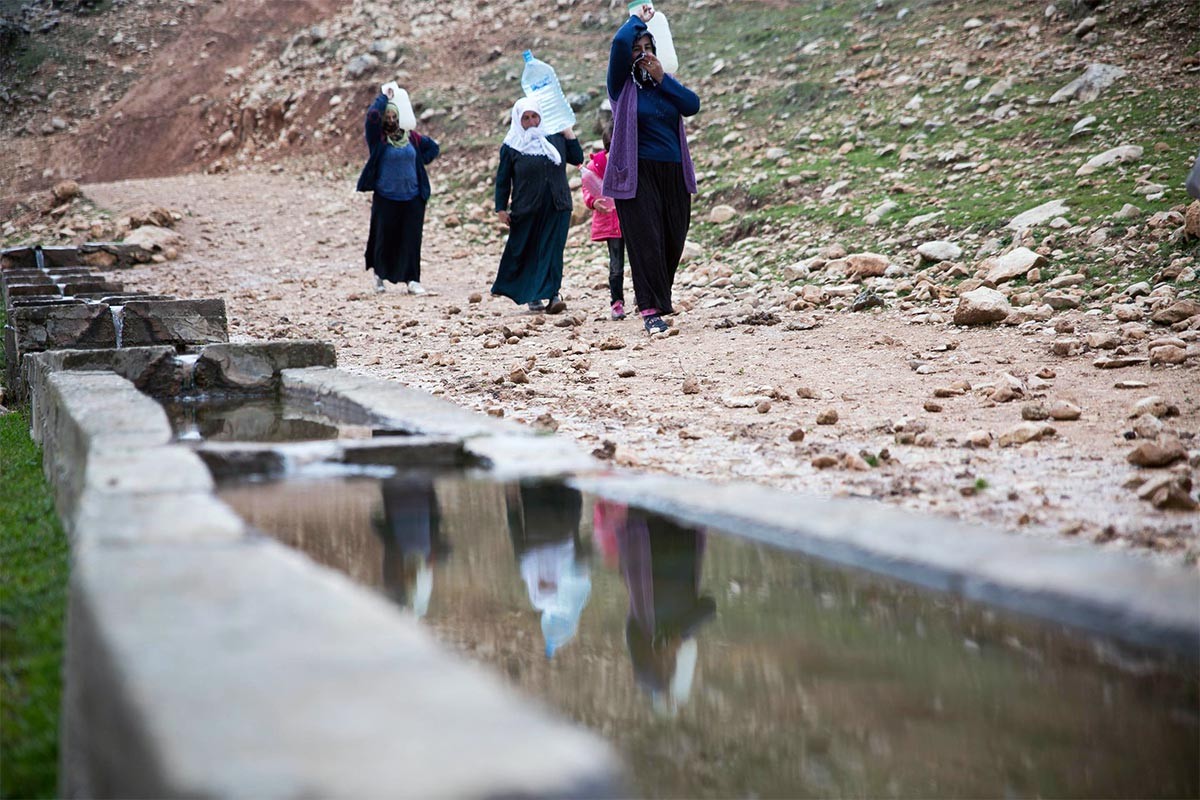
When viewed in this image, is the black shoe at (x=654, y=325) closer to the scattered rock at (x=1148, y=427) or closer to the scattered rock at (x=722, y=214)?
the scattered rock at (x=1148, y=427)

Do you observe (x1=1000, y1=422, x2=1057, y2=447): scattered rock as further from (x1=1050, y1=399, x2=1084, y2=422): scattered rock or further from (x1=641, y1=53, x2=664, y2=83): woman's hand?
(x1=641, y1=53, x2=664, y2=83): woman's hand

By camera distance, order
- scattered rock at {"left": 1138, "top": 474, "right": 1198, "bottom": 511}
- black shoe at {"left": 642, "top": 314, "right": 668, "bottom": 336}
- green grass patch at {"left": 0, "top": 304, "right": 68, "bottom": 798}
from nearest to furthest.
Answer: green grass patch at {"left": 0, "top": 304, "right": 68, "bottom": 798} < scattered rock at {"left": 1138, "top": 474, "right": 1198, "bottom": 511} < black shoe at {"left": 642, "top": 314, "right": 668, "bottom": 336}

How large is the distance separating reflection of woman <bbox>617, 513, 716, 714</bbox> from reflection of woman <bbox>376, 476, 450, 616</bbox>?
46 centimetres

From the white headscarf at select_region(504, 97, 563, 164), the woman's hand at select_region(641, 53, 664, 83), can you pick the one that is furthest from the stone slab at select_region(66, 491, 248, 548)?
the white headscarf at select_region(504, 97, 563, 164)

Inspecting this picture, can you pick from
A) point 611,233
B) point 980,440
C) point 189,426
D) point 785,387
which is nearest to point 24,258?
point 611,233

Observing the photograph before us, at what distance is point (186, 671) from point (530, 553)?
1.47 m

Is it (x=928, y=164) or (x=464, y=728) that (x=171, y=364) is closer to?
(x=464, y=728)

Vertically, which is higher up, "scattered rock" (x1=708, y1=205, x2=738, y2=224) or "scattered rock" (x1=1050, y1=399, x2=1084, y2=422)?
"scattered rock" (x1=708, y1=205, x2=738, y2=224)

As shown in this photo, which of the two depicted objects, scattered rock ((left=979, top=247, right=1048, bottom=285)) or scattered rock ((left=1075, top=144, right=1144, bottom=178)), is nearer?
scattered rock ((left=979, top=247, right=1048, bottom=285))

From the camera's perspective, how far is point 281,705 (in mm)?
1144

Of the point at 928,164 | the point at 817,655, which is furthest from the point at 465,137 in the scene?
the point at 817,655

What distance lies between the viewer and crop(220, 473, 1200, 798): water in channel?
1.72 metres

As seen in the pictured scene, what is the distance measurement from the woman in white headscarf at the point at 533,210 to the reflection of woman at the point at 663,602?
5.60m

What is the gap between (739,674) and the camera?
80.5 inches
